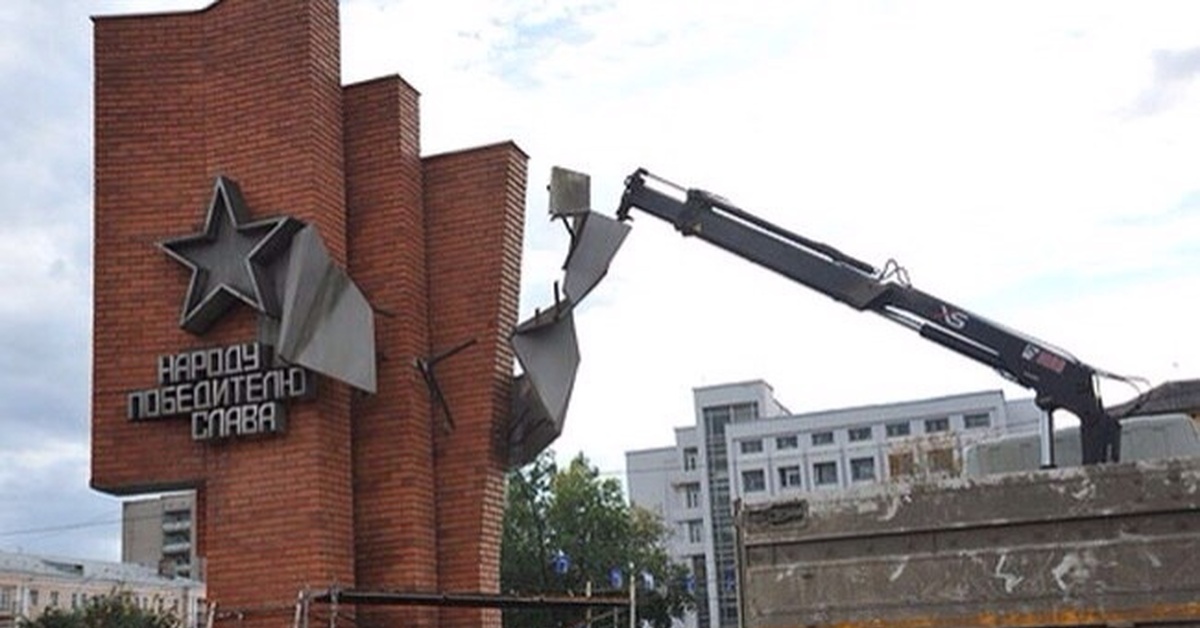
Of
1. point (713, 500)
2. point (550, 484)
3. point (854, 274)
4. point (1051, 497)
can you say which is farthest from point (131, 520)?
point (1051, 497)

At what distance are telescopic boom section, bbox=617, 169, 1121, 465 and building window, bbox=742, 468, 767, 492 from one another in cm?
6754

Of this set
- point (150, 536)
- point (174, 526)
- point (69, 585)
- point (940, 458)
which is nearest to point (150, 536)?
point (150, 536)

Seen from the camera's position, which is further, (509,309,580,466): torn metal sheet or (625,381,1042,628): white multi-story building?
(625,381,1042,628): white multi-story building

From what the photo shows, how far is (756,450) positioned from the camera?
82.4 meters

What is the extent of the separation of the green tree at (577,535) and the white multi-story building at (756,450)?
35292 mm

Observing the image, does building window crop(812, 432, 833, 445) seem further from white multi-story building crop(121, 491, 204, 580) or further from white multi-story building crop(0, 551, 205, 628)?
white multi-story building crop(121, 491, 204, 580)

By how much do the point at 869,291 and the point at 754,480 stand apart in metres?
69.0

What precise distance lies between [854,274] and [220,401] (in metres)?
8.16

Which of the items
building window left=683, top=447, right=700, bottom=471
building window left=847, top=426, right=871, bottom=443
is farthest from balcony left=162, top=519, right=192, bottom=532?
building window left=847, top=426, right=871, bottom=443

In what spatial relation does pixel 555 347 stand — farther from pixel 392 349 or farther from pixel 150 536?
pixel 150 536

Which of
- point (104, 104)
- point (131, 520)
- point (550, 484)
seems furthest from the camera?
point (131, 520)

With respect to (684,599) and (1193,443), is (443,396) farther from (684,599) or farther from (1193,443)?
(684,599)

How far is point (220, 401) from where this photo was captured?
922 centimetres

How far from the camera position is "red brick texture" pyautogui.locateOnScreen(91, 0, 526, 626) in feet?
30.2
